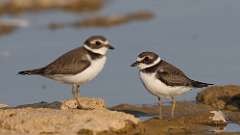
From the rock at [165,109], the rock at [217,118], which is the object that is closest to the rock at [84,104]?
the rock at [165,109]

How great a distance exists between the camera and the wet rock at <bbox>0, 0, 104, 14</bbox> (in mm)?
33000

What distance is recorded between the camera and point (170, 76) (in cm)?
1365

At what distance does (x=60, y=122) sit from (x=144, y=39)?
13031 mm

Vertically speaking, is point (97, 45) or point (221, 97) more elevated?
point (97, 45)

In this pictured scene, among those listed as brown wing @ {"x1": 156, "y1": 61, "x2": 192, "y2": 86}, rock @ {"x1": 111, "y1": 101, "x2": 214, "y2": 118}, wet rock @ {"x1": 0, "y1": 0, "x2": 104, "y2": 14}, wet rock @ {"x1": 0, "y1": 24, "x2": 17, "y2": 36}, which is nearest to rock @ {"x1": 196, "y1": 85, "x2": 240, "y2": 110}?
rock @ {"x1": 111, "y1": 101, "x2": 214, "y2": 118}

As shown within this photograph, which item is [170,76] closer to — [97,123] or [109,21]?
[97,123]

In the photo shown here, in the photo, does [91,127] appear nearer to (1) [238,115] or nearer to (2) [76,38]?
(1) [238,115]

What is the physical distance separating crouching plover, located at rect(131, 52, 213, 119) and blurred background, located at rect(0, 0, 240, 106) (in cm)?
349

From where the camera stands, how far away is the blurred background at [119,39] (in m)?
19.4

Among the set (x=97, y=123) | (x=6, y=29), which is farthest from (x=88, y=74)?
(x=6, y=29)

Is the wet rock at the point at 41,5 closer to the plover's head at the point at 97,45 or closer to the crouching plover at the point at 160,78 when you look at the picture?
the plover's head at the point at 97,45

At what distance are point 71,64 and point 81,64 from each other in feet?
0.56

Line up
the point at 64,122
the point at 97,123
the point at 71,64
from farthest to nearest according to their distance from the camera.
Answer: the point at 71,64, the point at 64,122, the point at 97,123

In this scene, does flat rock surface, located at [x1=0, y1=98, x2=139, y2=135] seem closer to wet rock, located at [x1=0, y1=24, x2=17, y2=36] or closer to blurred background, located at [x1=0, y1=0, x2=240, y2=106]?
blurred background, located at [x1=0, y1=0, x2=240, y2=106]
